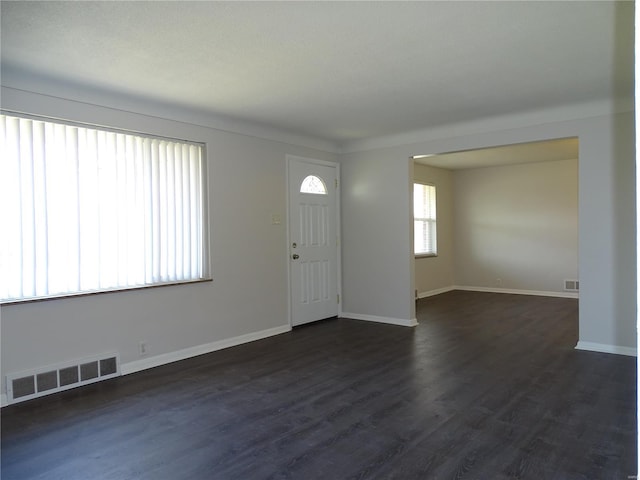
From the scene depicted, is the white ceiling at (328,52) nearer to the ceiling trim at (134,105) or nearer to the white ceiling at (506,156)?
the ceiling trim at (134,105)

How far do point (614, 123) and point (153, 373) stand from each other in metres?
4.96

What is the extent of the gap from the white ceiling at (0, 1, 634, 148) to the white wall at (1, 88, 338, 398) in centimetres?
29

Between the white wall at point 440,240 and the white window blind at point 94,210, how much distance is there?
183 inches

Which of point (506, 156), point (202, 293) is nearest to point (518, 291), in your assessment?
point (506, 156)

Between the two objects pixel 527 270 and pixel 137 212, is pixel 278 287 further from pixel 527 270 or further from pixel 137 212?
pixel 527 270

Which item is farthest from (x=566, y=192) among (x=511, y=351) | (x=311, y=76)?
(x=311, y=76)

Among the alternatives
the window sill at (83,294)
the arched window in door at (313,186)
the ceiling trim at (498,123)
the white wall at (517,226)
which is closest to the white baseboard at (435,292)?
the white wall at (517,226)

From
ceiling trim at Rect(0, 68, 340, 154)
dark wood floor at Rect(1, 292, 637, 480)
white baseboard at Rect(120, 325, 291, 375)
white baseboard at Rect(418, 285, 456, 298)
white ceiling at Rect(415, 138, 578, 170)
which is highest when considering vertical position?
white ceiling at Rect(415, 138, 578, 170)

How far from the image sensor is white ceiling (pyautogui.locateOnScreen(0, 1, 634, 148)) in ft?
7.97

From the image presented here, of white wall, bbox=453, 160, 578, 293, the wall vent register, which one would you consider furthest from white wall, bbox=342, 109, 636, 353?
white wall, bbox=453, 160, 578, 293

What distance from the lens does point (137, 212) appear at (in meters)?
4.02

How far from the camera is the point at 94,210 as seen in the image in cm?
372

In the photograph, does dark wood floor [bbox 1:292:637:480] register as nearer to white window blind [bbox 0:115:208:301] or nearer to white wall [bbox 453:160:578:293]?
white window blind [bbox 0:115:208:301]

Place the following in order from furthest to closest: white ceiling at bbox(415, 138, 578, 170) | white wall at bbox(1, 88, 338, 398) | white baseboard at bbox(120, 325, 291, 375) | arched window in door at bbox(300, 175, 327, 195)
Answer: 1. white ceiling at bbox(415, 138, 578, 170)
2. arched window in door at bbox(300, 175, 327, 195)
3. white baseboard at bbox(120, 325, 291, 375)
4. white wall at bbox(1, 88, 338, 398)
